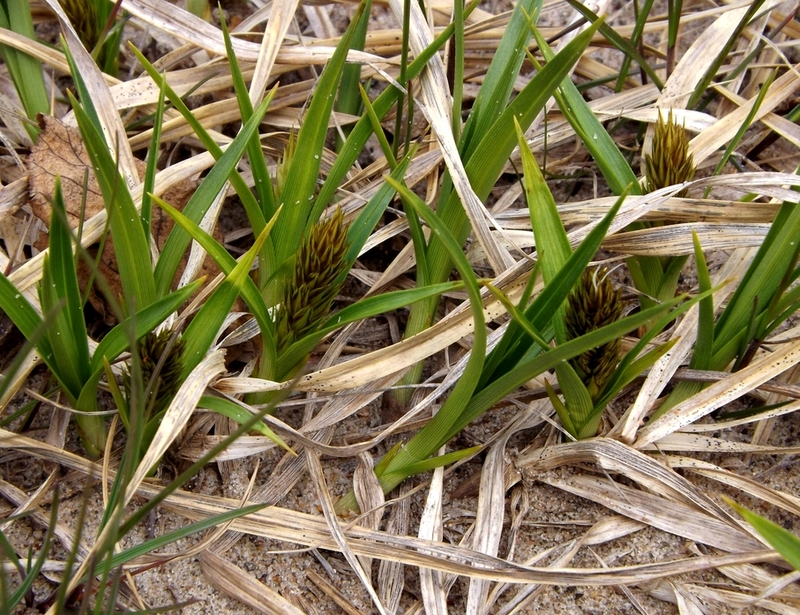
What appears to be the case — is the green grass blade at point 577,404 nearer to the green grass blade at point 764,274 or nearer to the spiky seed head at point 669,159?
the green grass blade at point 764,274

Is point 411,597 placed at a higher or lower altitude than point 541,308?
lower

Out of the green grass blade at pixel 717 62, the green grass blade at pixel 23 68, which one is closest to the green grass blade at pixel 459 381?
the green grass blade at pixel 717 62

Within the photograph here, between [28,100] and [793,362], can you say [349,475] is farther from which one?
[28,100]

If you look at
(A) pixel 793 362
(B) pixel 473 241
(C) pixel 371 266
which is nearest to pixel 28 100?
(C) pixel 371 266

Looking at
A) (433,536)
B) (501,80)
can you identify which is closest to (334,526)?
(433,536)

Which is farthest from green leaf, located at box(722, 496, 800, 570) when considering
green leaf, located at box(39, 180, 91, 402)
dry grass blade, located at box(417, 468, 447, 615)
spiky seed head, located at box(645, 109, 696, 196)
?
green leaf, located at box(39, 180, 91, 402)

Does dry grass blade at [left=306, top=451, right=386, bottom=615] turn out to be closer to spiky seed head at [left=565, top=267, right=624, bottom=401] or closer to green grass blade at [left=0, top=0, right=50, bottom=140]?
spiky seed head at [left=565, top=267, right=624, bottom=401]

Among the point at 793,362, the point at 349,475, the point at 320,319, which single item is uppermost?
the point at 320,319
